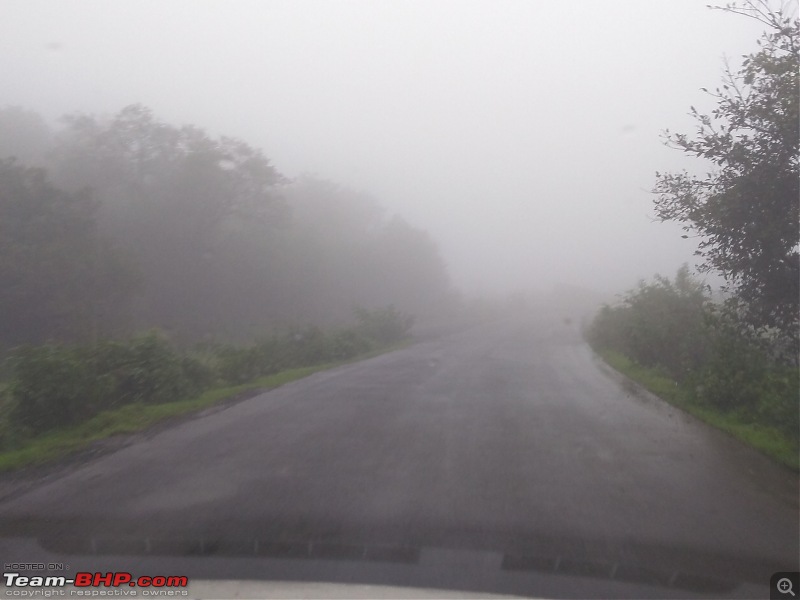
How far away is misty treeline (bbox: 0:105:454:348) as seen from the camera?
2752cm

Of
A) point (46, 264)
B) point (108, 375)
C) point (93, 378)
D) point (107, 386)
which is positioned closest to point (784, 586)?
point (93, 378)

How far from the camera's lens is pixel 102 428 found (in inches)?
504

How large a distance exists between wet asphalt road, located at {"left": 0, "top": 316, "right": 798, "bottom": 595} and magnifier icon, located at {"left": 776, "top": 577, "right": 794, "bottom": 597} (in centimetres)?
17

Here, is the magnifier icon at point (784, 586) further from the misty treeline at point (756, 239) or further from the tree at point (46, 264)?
the tree at point (46, 264)

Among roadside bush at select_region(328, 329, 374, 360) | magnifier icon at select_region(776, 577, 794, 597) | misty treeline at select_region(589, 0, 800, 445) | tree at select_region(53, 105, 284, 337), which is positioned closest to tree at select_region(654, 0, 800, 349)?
misty treeline at select_region(589, 0, 800, 445)

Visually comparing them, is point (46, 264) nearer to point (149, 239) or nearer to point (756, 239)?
point (149, 239)

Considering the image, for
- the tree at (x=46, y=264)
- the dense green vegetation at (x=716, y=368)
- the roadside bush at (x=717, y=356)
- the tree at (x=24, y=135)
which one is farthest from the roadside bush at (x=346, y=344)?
the tree at (x=24, y=135)

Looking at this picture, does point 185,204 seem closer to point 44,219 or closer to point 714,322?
point 44,219

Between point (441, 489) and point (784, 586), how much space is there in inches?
133

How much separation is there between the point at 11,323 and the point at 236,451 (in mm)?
20186

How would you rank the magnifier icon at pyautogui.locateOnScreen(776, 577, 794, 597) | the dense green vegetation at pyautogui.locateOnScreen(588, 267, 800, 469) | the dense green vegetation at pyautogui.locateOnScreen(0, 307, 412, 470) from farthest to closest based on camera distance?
the dense green vegetation at pyautogui.locateOnScreen(0, 307, 412, 470) < the dense green vegetation at pyautogui.locateOnScreen(588, 267, 800, 469) < the magnifier icon at pyautogui.locateOnScreen(776, 577, 794, 597)

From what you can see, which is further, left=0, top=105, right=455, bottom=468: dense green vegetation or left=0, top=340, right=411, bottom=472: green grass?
left=0, top=105, right=455, bottom=468: dense green vegetation

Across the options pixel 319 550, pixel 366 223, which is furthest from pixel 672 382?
pixel 366 223

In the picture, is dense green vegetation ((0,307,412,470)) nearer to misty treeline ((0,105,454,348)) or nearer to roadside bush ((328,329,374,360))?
roadside bush ((328,329,374,360))
